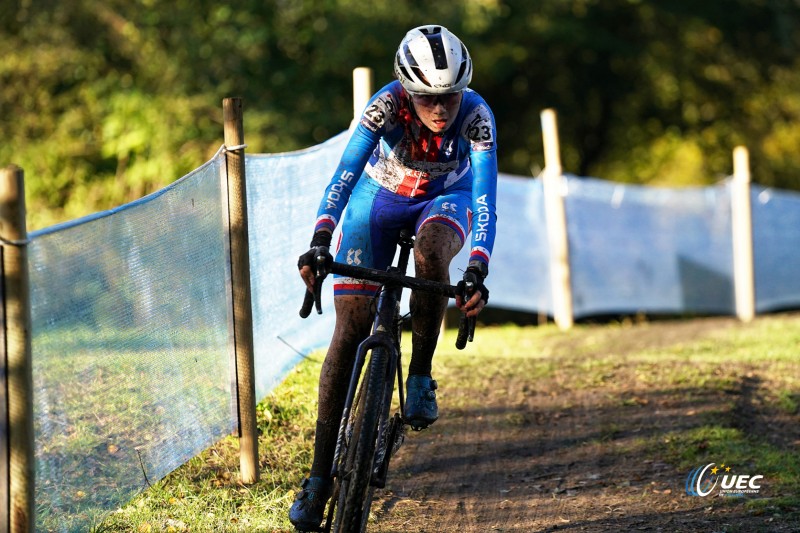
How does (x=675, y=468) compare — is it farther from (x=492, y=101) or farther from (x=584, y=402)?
(x=492, y=101)

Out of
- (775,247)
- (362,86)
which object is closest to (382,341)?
(362,86)

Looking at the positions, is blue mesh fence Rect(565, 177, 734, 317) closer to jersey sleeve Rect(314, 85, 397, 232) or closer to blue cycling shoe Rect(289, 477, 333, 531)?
jersey sleeve Rect(314, 85, 397, 232)

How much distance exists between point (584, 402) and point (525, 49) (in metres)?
15.7

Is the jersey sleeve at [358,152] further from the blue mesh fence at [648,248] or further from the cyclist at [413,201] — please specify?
the blue mesh fence at [648,248]

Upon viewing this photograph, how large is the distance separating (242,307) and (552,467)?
2148 millimetres

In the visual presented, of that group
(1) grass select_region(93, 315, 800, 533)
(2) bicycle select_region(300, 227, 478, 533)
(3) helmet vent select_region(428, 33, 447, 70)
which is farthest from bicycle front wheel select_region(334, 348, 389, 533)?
(3) helmet vent select_region(428, 33, 447, 70)

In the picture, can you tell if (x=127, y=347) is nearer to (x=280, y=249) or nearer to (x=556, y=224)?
(x=280, y=249)

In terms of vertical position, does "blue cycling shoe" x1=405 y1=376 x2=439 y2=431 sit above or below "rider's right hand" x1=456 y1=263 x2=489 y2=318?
below

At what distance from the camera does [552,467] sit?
21.5ft

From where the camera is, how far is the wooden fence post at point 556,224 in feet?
44.2

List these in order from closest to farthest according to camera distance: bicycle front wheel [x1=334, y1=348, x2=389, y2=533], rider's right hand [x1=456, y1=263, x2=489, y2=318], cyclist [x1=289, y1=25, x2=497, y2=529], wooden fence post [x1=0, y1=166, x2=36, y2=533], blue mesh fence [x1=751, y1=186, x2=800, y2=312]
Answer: wooden fence post [x1=0, y1=166, x2=36, y2=533] < bicycle front wheel [x1=334, y1=348, x2=389, y2=533] < rider's right hand [x1=456, y1=263, x2=489, y2=318] < cyclist [x1=289, y1=25, x2=497, y2=529] < blue mesh fence [x1=751, y1=186, x2=800, y2=312]

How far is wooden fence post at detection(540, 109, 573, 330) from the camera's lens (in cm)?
1346

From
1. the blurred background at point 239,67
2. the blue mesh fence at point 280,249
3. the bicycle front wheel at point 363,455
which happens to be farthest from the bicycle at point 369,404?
the blurred background at point 239,67

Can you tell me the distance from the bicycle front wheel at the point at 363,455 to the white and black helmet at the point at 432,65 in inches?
45.5
